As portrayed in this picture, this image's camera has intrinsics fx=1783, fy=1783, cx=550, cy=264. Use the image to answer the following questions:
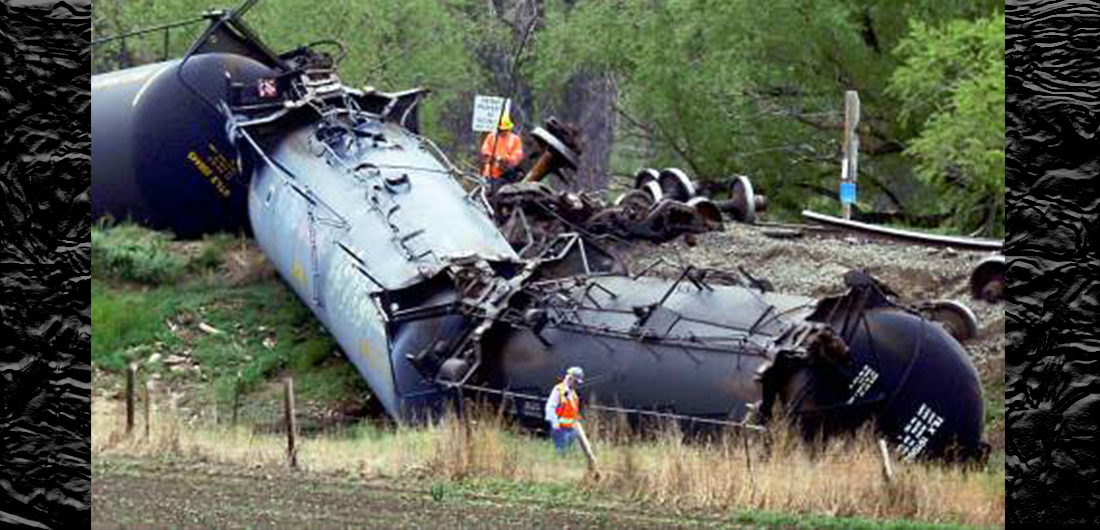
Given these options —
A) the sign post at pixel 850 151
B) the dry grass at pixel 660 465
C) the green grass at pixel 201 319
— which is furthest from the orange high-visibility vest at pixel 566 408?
the sign post at pixel 850 151

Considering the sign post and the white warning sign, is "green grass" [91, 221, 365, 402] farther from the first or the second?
the sign post

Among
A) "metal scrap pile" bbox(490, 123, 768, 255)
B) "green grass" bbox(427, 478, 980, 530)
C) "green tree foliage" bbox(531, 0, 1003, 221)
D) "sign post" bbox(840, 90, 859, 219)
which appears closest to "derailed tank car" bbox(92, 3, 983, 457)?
"metal scrap pile" bbox(490, 123, 768, 255)

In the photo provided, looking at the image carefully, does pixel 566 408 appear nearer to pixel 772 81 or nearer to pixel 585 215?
pixel 585 215

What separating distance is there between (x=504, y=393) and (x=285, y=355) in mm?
5296

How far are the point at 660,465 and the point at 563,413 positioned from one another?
3034 millimetres

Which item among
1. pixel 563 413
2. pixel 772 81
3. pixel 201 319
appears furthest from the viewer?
pixel 772 81

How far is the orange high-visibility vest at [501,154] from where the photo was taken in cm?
2311

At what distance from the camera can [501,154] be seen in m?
23.7

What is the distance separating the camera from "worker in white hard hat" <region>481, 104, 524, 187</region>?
2305cm

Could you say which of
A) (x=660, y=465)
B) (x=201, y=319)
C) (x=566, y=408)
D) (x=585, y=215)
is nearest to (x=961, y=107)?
(x=585, y=215)

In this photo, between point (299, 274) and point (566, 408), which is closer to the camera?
point (566, 408)

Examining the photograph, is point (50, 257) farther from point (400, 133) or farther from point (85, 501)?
point (400, 133)

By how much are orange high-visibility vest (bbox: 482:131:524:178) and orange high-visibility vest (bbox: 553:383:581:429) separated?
27.4ft

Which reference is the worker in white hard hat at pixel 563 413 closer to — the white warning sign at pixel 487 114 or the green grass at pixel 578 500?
the green grass at pixel 578 500
